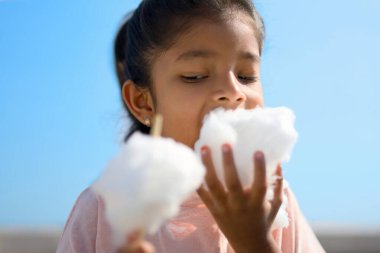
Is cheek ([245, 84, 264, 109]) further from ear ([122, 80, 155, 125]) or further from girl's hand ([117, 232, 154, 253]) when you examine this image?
girl's hand ([117, 232, 154, 253])

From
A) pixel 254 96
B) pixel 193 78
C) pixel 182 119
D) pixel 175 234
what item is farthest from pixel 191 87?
pixel 175 234

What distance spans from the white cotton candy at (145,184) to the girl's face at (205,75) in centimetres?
83

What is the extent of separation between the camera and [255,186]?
4.18ft

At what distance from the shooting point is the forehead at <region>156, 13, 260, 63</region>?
71.2 inches

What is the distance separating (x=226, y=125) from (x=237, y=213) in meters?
0.24

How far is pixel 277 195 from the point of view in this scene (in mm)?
1416

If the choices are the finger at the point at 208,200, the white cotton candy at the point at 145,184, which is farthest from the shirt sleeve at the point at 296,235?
the white cotton candy at the point at 145,184

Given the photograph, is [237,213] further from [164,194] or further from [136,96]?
[136,96]

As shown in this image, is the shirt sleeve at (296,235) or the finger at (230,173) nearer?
the finger at (230,173)

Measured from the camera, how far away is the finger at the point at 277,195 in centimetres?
139

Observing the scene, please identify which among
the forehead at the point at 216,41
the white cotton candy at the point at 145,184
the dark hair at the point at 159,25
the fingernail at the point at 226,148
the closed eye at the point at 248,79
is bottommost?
the white cotton candy at the point at 145,184

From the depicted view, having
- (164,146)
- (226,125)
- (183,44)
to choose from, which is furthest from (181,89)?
(164,146)

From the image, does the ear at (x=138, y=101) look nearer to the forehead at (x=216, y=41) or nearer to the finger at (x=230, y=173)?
→ the forehead at (x=216, y=41)

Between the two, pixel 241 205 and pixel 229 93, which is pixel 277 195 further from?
pixel 229 93
